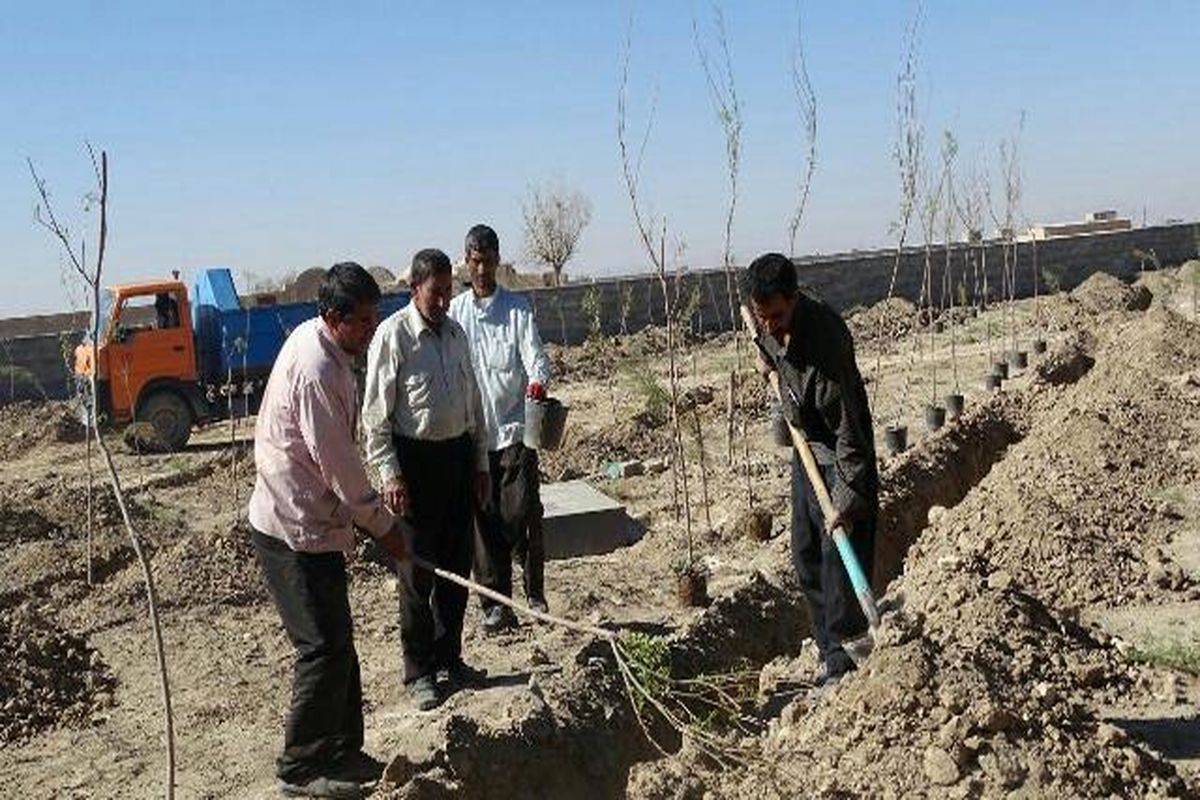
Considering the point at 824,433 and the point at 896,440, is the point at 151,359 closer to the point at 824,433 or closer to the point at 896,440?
the point at 896,440

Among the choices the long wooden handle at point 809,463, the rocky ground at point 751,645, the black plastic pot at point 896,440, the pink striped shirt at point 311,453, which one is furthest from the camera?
the black plastic pot at point 896,440

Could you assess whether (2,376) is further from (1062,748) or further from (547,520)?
(1062,748)

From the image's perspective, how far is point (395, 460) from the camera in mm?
4578

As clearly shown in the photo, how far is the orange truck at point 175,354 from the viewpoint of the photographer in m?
13.9

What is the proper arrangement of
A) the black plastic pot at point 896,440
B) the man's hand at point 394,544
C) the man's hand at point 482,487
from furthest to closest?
the black plastic pot at point 896,440, the man's hand at point 482,487, the man's hand at point 394,544

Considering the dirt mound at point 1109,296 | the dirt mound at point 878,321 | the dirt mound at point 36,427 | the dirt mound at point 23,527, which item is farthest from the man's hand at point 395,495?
the dirt mound at point 1109,296

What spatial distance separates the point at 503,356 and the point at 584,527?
8.03 ft

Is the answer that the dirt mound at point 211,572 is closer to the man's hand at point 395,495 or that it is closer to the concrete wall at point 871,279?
the man's hand at point 395,495

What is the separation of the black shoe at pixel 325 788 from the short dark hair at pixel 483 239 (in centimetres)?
200

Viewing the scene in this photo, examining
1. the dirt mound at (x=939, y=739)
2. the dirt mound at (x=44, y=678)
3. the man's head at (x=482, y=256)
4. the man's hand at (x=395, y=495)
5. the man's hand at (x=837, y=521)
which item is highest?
the man's head at (x=482, y=256)

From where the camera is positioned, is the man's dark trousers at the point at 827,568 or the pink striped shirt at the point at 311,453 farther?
the man's dark trousers at the point at 827,568

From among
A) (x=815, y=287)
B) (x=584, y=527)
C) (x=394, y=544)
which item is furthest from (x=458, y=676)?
(x=815, y=287)

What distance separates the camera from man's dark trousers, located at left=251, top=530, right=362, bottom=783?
3.77 meters

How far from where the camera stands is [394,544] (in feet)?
13.0
